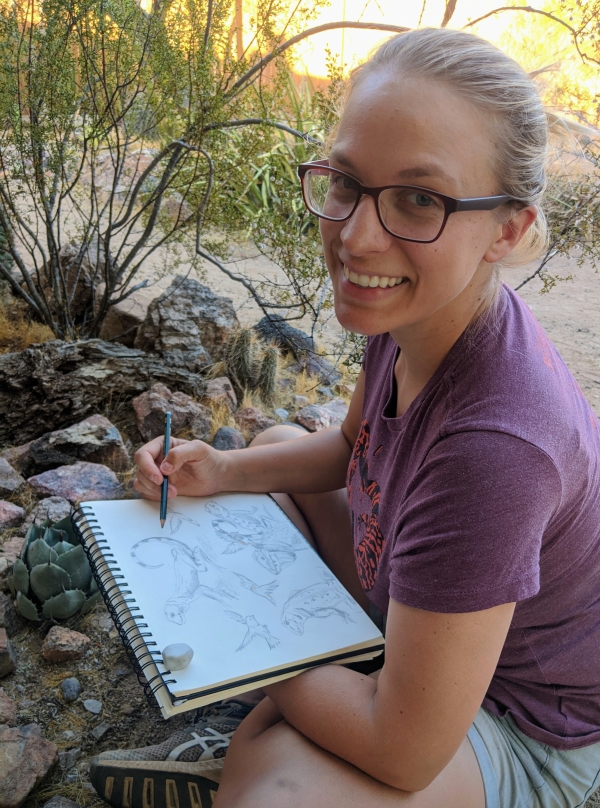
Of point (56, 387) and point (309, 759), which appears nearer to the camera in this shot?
point (309, 759)

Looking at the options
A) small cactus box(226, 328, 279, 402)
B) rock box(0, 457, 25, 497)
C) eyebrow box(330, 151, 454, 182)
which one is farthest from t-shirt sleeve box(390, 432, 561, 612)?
small cactus box(226, 328, 279, 402)

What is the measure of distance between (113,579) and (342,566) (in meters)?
0.62

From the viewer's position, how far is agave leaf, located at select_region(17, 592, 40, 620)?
1797mm

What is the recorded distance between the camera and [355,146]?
104cm

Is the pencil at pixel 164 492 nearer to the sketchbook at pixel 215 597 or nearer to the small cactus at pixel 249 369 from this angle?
the sketchbook at pixel 215 597

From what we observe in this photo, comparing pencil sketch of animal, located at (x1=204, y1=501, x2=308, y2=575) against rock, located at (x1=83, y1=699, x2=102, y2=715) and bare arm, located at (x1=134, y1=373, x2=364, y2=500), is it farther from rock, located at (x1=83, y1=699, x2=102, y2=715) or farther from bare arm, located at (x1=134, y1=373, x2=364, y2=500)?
rock, located at (x1=83, y1=699, x2=102, y2=715)

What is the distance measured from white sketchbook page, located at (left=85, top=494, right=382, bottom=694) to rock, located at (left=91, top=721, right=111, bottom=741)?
521 mm

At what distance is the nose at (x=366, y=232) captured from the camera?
1.04m

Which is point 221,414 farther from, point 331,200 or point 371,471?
point 331,200

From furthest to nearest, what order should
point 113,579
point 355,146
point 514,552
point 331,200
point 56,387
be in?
point 56,387 → point 113,579 → point 331,200 → point 355,146 → point 514,552

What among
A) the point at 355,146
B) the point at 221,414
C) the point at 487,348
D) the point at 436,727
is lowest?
the point at 221,414

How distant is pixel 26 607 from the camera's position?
71.0 inches

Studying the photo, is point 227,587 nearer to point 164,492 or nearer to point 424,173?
point 164,492

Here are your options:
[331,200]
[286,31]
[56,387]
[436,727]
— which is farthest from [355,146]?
[286,31]
